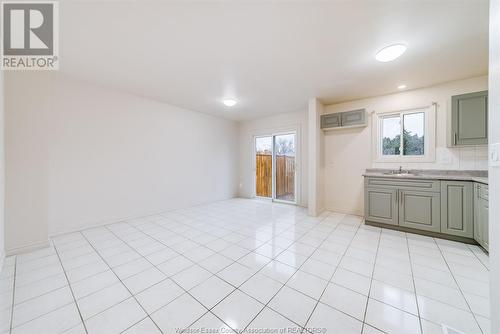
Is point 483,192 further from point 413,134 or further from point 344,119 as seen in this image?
point 344,119

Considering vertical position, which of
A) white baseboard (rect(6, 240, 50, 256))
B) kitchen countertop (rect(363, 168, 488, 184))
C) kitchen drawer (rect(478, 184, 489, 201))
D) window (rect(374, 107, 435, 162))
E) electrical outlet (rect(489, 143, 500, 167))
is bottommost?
white baseboard (rect(6, 240, 50, 256))

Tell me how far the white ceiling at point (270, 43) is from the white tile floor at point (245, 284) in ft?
8.09

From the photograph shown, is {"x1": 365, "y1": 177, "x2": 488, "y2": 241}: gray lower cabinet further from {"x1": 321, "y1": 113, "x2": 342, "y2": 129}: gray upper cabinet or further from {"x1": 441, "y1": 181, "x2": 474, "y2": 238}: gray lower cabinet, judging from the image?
{"x1": 321, "y1": 113, "x2": 342, "y2": 129}: gray upper cabinet

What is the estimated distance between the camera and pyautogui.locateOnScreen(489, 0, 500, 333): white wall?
0.95 meters

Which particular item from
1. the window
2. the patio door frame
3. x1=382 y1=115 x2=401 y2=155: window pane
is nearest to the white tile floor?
the window

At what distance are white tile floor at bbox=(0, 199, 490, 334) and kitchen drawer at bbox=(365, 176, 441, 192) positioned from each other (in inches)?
29.3

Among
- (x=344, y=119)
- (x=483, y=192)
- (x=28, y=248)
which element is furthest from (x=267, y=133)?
(x=28, y=248)

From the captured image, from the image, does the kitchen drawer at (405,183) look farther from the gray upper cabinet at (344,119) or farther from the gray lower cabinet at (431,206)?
the gray upper cabinet at (344,119)

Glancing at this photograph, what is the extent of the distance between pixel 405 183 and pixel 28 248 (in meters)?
5.35

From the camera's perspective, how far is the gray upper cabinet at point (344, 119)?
3.62 metres

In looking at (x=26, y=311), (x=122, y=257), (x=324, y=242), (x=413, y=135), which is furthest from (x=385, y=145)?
(x=26, y=311)

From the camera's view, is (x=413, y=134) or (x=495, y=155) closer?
(x=495, y=155)

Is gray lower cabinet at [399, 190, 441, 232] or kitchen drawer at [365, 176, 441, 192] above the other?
kitchen drawer at [365, 176, 441, 192]

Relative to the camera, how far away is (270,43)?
2.08 m
